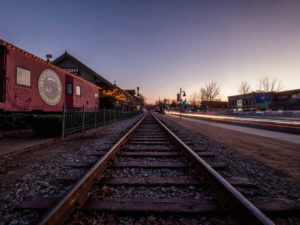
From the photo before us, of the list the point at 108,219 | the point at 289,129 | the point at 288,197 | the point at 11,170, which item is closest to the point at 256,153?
the point at 288,197

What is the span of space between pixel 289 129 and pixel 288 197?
31.8ft

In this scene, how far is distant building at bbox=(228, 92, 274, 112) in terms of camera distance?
154 ft

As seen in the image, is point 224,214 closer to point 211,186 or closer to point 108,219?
point 211,186

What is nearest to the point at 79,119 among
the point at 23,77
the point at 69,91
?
the point at 23,77

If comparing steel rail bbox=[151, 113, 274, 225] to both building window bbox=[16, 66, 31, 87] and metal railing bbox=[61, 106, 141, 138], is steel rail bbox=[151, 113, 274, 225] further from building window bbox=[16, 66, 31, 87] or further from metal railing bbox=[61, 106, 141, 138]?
building window bbox=[16, 66, 31, 87]

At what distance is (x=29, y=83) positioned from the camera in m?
7.59

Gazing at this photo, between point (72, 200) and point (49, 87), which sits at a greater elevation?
point (49, 87)

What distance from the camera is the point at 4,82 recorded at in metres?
6.26

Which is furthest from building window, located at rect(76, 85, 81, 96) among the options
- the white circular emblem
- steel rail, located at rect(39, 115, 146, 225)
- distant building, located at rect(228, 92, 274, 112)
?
distant building, located at rect(228, 92, 274, 112)

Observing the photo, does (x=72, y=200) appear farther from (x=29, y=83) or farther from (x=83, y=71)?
(x=83, y=71)

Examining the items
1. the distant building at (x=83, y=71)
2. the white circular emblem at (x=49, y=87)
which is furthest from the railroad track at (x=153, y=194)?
the distant building at (x=83, y=71)

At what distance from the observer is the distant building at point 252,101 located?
47.0 m

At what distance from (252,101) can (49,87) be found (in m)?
64.5

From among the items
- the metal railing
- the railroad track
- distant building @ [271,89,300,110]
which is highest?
distant building @ [271,89,300,110]
